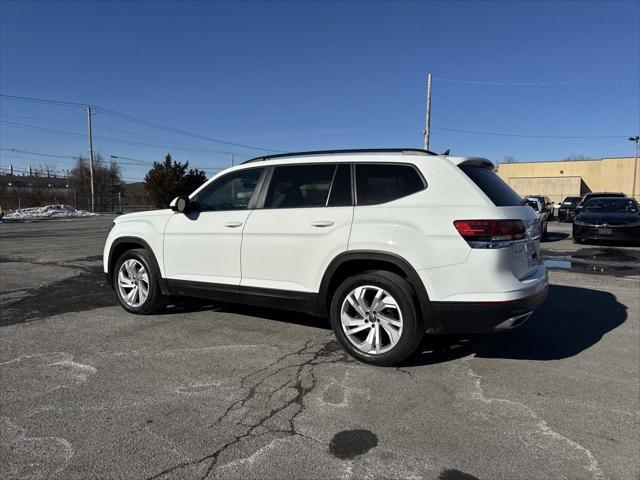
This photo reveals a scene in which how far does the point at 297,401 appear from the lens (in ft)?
11.6

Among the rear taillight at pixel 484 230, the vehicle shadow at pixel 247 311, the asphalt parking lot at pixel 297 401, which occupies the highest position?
the rear taillight at pixel 484 230

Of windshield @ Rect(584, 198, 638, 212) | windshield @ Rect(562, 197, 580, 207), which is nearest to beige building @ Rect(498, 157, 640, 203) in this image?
windshield @ Rect(562, 197, 580, 207)

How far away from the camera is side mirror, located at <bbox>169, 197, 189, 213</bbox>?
17.2 feet

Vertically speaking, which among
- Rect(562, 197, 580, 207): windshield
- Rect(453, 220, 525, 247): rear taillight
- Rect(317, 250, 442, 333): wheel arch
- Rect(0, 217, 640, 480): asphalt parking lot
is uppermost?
Rect(562, 197, 580, 207): windshield

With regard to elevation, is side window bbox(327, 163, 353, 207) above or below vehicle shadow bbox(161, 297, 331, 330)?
above

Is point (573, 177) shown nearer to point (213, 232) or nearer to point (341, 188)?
→ point (341, 188)

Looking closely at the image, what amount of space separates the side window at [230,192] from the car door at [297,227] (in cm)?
23

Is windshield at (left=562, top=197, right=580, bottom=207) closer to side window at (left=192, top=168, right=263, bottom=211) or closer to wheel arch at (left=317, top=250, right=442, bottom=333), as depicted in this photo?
side window at (left=192, top=168, right=263, bottom=211)

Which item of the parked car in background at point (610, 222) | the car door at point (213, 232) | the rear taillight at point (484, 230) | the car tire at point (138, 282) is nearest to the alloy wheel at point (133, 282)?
the car tire at point (138, 282)

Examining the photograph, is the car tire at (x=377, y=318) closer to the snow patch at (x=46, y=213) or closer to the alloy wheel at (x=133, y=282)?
the alloy wheel at (x=133, y=282)

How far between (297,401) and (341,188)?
1.96m

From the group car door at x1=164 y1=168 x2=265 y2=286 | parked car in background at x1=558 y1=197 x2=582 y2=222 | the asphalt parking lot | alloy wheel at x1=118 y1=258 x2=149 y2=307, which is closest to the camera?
the asphalt parking lot

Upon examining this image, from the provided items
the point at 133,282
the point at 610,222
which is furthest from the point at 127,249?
the point at 610,222

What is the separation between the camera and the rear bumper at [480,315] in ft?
12.3
